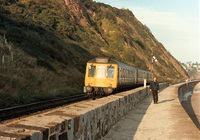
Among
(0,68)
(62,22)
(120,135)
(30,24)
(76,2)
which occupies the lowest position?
(120,135)

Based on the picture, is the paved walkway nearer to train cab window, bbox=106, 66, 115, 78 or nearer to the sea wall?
the sea wall

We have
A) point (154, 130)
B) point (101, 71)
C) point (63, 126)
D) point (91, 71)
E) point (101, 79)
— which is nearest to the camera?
point (63, 126)

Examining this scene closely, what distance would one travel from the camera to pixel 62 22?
151ft

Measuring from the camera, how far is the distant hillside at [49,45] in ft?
58.3

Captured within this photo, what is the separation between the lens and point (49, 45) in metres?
31.0

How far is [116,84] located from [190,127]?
9.24 m

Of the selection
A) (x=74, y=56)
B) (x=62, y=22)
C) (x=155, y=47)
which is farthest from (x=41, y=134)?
(x=155, y=47)

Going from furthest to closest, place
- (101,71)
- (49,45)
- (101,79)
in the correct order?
(49,45) < (101,71) < (101,79)

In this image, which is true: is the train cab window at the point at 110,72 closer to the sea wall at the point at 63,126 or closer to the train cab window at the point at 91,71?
the train cab window at the point at 91,71

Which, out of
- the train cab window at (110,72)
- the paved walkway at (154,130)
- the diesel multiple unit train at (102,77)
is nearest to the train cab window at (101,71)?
the diesel multiple unit train at (102,77)

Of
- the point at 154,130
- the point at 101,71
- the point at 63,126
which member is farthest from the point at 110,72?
the point at 63,126

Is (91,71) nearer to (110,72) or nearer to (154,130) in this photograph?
(110,72)

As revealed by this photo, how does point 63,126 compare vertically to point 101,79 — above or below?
below

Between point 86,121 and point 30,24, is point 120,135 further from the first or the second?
point 30,24
